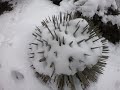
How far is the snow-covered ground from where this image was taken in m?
2.92

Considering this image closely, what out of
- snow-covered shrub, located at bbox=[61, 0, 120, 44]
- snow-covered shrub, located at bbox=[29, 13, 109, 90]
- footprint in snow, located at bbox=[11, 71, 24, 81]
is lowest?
footprint in snow, located at bbox=[11, 71, 24, 81]

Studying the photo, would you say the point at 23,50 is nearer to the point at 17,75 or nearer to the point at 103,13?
the point at 17,75

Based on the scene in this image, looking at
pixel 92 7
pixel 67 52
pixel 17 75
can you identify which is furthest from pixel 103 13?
pixel 17 75

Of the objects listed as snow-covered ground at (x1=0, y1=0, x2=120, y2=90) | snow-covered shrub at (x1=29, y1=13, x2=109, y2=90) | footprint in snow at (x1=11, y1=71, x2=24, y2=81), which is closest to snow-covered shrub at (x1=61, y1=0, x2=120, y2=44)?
snow-covered ground at (x1=0, y1=0, x2=120, y2=90)

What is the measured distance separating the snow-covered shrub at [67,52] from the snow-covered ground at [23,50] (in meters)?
0.32

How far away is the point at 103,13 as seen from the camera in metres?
3.33

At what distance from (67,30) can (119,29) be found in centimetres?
137

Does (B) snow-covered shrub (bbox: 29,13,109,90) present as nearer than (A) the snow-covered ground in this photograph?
Yes

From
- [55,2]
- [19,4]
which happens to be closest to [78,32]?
[55,2]

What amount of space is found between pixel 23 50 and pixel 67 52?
0.89m

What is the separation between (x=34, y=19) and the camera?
127 inches

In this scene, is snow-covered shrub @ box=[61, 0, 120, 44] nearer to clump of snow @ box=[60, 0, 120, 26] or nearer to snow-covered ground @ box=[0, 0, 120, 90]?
clump of snow @ box=[60, 0, 120, 26]

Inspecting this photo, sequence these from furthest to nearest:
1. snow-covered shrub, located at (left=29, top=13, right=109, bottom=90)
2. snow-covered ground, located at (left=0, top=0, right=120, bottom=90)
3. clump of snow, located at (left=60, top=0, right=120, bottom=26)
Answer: clump of snow, located at (left=60, top=0, right=120, bottom=26) → snow-covered ground, located at (left=0, top=0, right=120, bottom=90) → snow-covered shrub, located at (left=29, top=13, right=109, bottom=90)

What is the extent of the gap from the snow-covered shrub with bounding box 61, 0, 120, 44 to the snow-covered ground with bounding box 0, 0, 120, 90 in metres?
0.20
